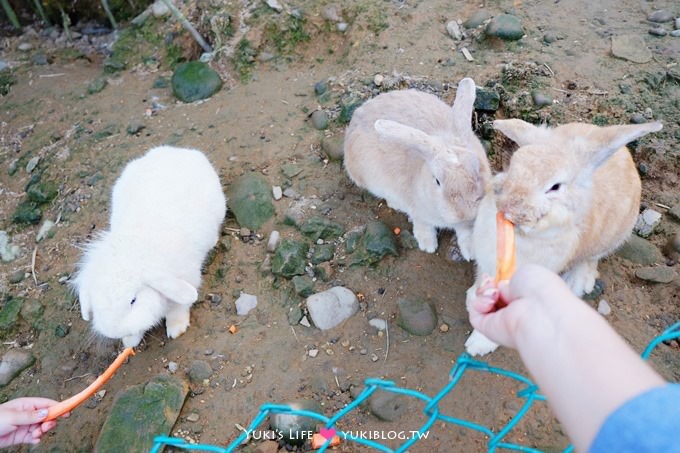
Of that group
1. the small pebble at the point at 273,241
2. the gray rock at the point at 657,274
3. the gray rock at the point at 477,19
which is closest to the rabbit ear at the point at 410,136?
the small pebble at the point at 273,241

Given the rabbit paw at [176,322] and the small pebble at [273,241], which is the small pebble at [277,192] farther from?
the rabbit paw at [176,322]

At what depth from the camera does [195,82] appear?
16.8 ft

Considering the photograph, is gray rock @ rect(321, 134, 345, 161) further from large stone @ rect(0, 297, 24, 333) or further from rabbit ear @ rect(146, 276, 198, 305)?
large stone @ rect(0, 297, 24, 333)

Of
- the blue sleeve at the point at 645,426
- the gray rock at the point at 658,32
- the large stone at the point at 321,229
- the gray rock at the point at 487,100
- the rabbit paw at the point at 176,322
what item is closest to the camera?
the blue sleeve at the point at 645,426

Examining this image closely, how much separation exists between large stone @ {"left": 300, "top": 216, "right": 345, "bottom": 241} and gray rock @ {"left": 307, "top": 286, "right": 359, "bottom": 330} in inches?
19.7

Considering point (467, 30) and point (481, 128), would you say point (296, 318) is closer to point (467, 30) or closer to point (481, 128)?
point (481, 128)

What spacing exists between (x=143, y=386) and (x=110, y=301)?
543mm

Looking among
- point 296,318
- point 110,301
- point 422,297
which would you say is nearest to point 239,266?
point 296,318

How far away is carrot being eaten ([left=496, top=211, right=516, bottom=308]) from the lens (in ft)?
6.65

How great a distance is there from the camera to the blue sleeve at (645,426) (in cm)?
99

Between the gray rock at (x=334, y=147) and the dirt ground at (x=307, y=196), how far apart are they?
67mm

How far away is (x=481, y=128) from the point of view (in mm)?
4094

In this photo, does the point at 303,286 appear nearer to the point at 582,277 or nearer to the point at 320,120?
the point at 320,120

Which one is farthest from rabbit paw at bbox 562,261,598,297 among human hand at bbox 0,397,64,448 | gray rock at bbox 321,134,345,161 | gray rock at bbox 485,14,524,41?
human hand at bbox 0,397,64,448
